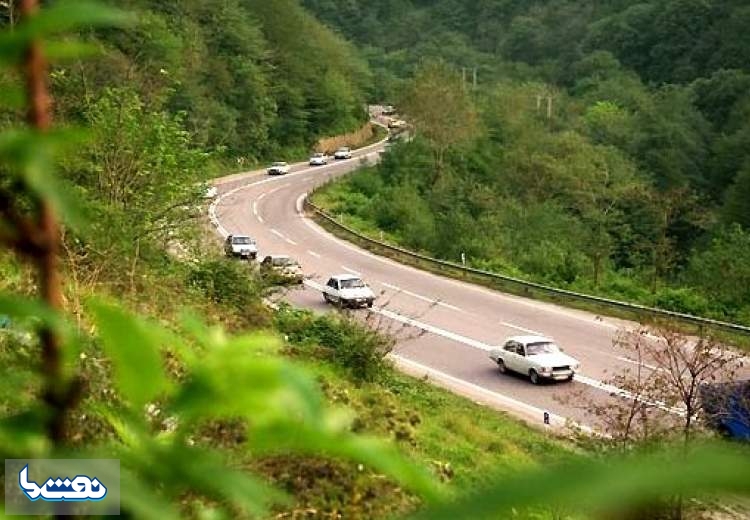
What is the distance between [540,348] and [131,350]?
1718cm

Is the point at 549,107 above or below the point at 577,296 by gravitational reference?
below

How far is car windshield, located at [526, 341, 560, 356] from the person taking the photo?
17.4m

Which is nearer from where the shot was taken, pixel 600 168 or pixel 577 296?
pixel 577 296

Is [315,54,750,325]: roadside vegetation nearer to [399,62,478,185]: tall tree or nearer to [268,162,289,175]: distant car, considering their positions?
[399,62,478,185]: tall tree

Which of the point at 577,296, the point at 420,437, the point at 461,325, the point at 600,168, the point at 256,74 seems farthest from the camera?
the point at 256,74

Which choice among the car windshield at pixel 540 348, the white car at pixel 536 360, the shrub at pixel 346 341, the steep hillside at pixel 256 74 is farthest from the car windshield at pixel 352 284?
the steep hillside at pixel 256 74

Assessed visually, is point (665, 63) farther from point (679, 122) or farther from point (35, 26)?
point (35, 26)

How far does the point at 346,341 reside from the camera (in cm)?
1383

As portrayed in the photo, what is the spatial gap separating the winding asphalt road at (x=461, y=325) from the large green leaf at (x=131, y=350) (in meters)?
13.4

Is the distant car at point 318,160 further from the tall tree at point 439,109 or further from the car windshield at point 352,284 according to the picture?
the car windshield at point 352,284

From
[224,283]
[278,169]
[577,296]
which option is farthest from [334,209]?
[224,283]

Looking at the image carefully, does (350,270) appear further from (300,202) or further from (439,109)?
(439,109)

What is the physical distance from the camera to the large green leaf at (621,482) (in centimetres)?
54

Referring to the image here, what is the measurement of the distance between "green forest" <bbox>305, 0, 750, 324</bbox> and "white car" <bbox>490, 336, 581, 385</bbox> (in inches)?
268
